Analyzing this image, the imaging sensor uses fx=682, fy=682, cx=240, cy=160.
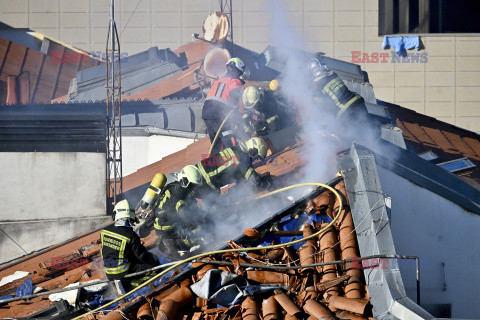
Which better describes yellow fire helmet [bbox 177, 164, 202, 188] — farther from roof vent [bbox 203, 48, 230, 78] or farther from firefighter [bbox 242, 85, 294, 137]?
roof vent [bbox 203, 48, 230, 78]

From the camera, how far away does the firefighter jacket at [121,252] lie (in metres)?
8.47

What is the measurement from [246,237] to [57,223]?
6.27 meters

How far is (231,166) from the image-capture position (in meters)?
Result: 9.96

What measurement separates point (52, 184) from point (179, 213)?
431 centimetres

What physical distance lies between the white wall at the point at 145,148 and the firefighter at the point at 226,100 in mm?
6498

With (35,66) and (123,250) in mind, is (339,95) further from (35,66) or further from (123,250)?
(35,66)

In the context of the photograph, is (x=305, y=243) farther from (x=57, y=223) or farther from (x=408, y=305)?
(x=57, y=223)

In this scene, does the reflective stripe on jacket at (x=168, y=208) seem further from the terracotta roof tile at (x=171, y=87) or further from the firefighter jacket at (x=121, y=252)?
the terracotta roof tile at (x=171, y=87)

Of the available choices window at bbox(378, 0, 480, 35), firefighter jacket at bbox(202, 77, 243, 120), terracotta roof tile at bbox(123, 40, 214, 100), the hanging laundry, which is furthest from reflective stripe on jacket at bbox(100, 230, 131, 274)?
the hanging laundry

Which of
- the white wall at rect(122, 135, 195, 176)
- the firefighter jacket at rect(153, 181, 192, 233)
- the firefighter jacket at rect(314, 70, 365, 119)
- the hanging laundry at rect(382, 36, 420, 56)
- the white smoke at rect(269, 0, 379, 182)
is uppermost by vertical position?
the hanging laundry at rect(382, 36, 420, 56)

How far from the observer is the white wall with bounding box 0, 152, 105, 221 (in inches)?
511

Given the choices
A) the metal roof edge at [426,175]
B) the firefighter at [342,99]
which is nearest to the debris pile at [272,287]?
the metal roof edge at [426,175]

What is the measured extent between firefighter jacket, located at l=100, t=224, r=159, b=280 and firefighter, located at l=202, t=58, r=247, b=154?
4.07m

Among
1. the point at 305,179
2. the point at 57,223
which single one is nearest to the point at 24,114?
the point at 57,223
